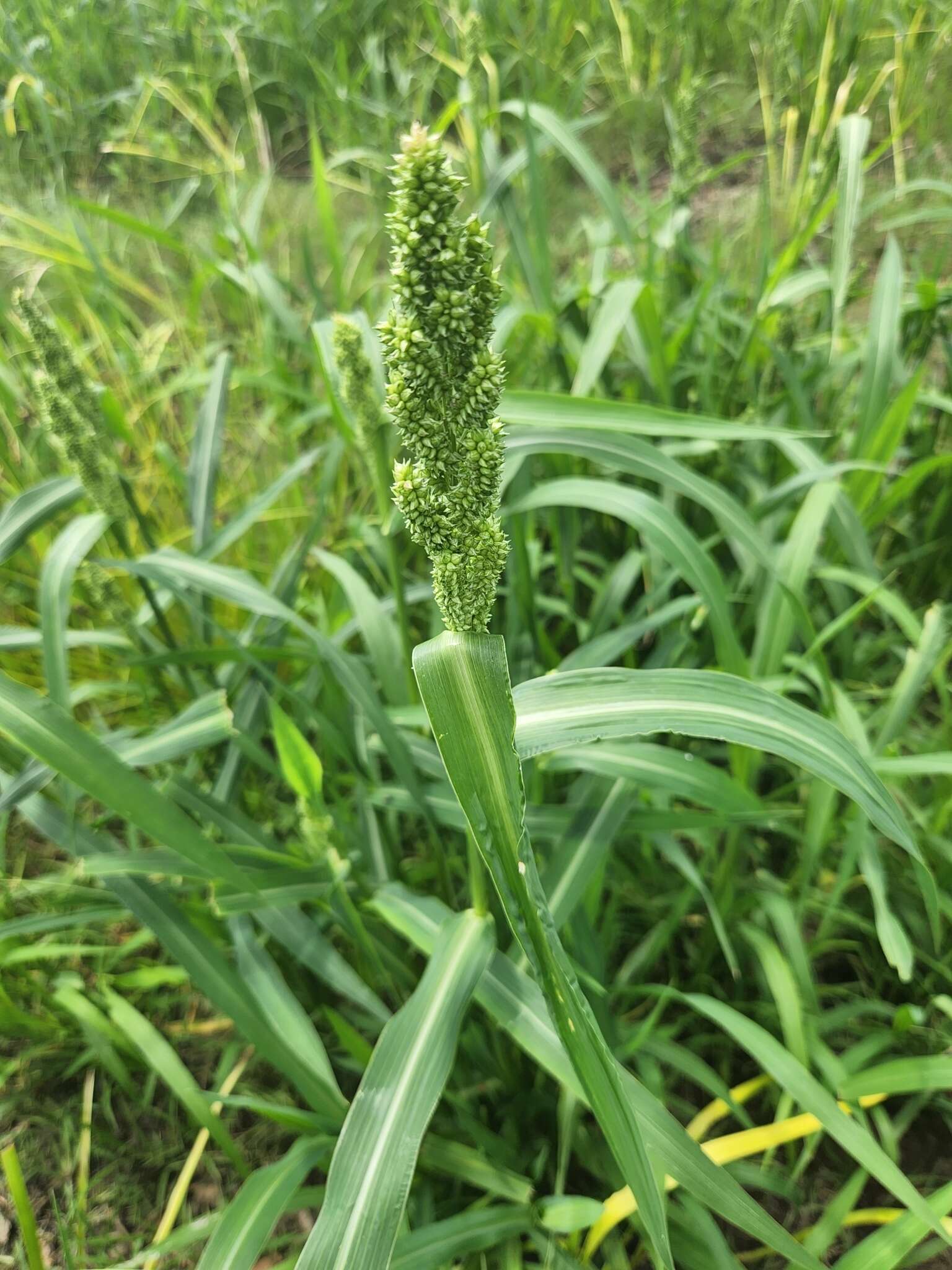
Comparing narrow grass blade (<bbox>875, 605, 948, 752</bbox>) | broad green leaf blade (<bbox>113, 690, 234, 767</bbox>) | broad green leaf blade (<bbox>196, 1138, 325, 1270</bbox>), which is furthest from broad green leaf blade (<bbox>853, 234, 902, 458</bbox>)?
broad green leaf blade (<bbox>196, 1138, 325, 1270</bbox>)

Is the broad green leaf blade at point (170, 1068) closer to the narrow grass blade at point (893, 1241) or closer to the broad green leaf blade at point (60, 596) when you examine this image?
the broad green leaf blade at point (60, 596)

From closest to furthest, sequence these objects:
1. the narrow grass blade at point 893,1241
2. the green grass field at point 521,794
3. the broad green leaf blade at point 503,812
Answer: the broad green leaf blade at point 503,812 → the green grass field at point 521,794 → the narrow grass blade at point 893,1241

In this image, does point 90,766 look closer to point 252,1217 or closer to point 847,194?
point 252,1217

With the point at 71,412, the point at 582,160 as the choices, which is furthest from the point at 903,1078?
the point at 582,160

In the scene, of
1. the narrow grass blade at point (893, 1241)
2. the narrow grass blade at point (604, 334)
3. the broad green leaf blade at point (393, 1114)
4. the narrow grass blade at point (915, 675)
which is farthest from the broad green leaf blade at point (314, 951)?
the narrow grass blade at point (604, 334)

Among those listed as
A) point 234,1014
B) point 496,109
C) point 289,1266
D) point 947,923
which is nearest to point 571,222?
point 496,109

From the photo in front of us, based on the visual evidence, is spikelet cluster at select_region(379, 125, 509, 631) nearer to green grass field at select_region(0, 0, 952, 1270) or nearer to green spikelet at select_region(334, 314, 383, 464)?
green grass field at select_region(0, 0, 952, 1270)
